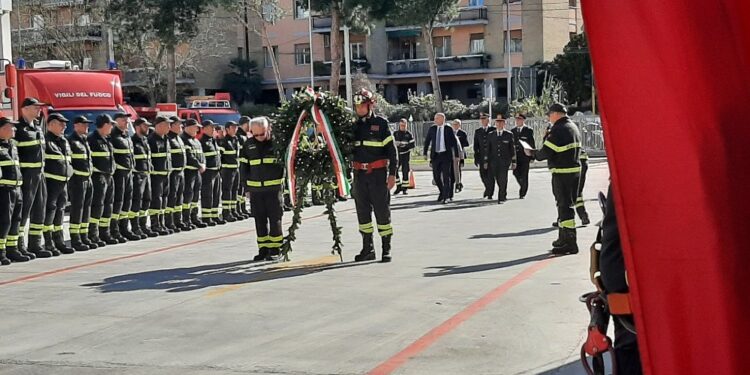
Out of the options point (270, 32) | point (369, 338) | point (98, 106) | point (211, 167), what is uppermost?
point (270, 32)

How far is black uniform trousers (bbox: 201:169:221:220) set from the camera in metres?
18.3

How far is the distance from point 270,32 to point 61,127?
5487 centimetres

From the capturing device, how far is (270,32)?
67.8 m

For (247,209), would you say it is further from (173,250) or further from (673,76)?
(673,76)

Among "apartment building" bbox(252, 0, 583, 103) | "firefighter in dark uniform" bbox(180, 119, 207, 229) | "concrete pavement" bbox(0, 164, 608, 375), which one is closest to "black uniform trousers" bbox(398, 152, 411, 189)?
"firefighter in dark uniform" bbox(180, 119, 207, 229)

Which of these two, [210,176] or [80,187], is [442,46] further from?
[80,187]

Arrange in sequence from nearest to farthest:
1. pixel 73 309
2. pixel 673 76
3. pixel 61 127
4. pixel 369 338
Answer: pixel 673 76
pixel 369 338
pixel 73 309
pixel 61 127

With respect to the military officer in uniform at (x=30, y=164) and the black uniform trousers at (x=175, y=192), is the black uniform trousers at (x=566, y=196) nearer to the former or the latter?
the military officer in uniform at (x=30, y=164)

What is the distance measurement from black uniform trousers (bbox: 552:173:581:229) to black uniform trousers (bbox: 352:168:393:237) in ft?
7.22

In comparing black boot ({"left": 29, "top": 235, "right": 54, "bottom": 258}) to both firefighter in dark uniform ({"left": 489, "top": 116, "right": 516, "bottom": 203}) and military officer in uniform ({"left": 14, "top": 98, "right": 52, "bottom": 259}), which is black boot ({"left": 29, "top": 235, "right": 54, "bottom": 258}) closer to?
military officer in uniform ({"left": 14, "top": 98, "right": 52, "bottom": 259})

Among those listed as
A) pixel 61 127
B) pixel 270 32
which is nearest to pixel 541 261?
pixel 61 127

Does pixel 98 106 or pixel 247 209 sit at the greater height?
pixel 98 106

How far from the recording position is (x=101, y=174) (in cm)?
1499

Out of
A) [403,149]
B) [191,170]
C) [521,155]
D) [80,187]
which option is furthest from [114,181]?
[403,149]
